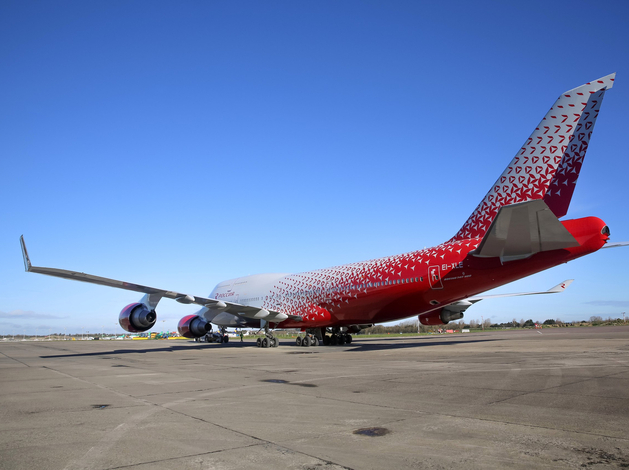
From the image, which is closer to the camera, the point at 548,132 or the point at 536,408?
the point at 536,408

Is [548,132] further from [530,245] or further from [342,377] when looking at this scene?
[342,377]

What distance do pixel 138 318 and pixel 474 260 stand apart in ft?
51.4

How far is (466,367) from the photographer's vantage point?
1028 centimetres

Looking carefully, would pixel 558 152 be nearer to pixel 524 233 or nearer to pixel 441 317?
pixel 524 233

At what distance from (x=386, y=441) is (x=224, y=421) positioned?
205cm

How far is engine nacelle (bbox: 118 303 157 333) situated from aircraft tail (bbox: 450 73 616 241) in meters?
16.7

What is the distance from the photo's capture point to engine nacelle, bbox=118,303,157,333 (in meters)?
21.4

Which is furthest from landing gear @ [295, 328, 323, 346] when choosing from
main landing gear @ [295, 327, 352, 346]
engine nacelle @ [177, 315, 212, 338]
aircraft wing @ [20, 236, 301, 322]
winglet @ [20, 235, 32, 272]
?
winglet @ [20, 235, 32, 272]

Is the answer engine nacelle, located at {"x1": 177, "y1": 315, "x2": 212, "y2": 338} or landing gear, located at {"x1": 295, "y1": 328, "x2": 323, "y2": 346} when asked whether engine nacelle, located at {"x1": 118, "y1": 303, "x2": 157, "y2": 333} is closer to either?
landing gear, located at {"x1": 295, "y1": 328, "x2": 323, "y2": 346}

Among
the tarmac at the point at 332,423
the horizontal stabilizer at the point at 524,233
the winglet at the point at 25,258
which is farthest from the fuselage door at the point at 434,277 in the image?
the winglet at the point at 25,258

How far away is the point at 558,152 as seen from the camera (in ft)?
50.8

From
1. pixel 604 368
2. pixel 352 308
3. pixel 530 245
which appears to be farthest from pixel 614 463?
pixel 352 308

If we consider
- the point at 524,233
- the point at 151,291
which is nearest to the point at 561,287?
the point at 524,233

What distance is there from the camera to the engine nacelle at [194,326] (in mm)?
30953
